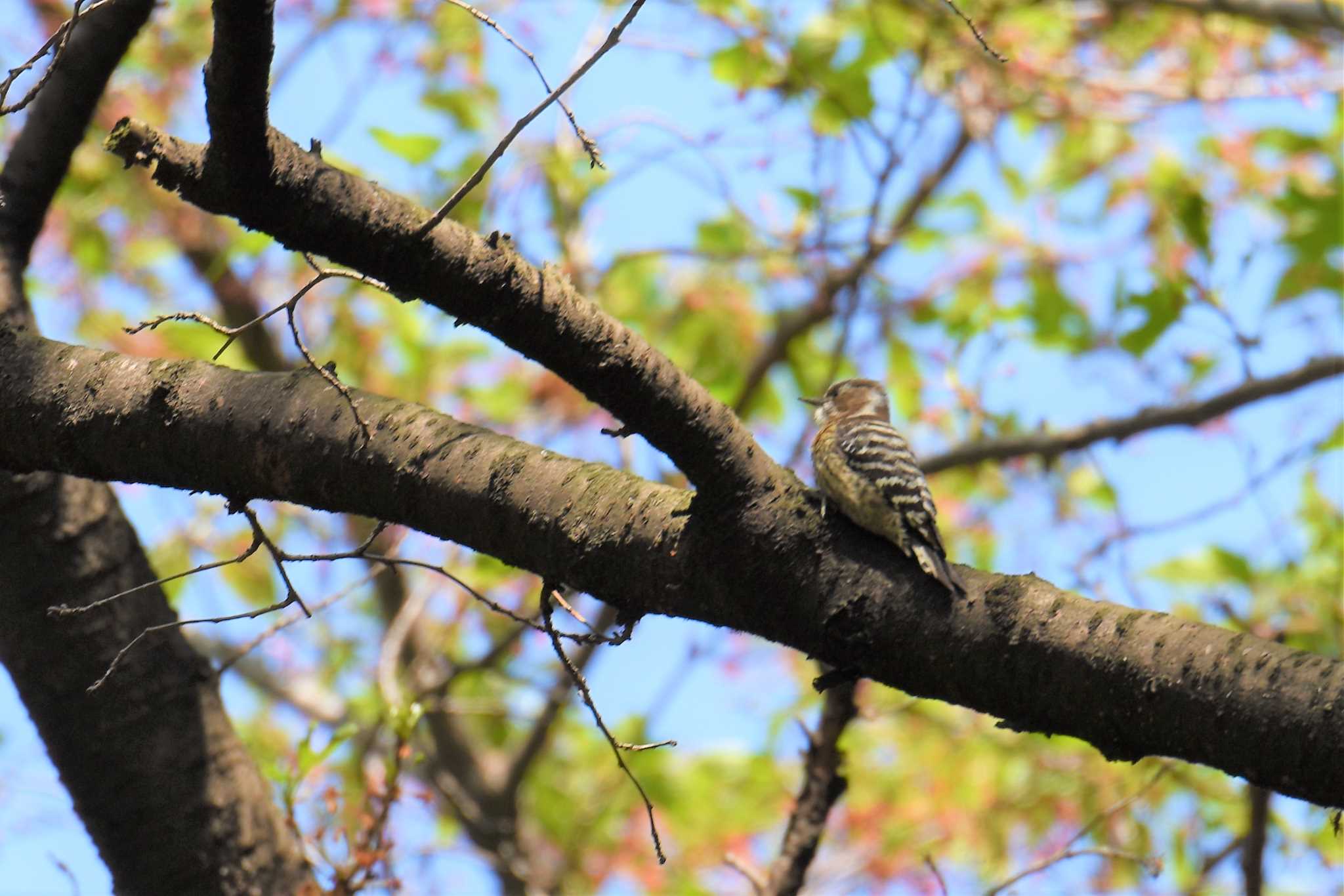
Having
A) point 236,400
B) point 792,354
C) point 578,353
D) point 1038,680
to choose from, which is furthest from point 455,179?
point 1038,680

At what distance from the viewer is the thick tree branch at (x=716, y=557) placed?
1824 mm

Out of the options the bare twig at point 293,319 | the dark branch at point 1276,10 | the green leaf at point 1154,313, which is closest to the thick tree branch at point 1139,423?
the green leaf at point 1154,313

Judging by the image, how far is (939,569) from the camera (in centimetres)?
202

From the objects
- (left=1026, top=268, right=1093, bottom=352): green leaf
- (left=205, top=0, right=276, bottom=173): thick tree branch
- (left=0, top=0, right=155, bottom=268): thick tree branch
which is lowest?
(left=205, top=0, right=276, bottom=173): thick tree branch

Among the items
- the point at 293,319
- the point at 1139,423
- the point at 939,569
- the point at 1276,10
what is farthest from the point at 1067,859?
the point at 1276,10

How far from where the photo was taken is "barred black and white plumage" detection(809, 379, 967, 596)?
2084 millimetres

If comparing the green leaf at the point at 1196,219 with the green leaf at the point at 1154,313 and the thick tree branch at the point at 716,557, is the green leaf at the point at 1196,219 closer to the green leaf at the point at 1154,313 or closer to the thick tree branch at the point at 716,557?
the green leaf at the point at 1154,313

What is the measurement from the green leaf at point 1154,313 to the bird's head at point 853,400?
2.97 feet

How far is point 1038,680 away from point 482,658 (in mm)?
3252

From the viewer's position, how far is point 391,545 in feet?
19.7

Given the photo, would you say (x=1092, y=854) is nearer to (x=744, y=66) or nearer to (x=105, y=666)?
(x=105, y=666)

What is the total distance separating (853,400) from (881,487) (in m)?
1.74

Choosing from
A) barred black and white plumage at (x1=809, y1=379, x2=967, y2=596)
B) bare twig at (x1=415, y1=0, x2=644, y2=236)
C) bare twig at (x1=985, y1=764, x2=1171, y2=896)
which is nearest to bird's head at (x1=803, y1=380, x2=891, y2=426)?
barred black and white plumage at (x1=809, y1=379, x2=967, y2=596)

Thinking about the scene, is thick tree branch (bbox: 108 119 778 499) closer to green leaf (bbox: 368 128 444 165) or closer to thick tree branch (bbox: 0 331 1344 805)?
thick tree branch (bbox: 0 331 1344 805)
